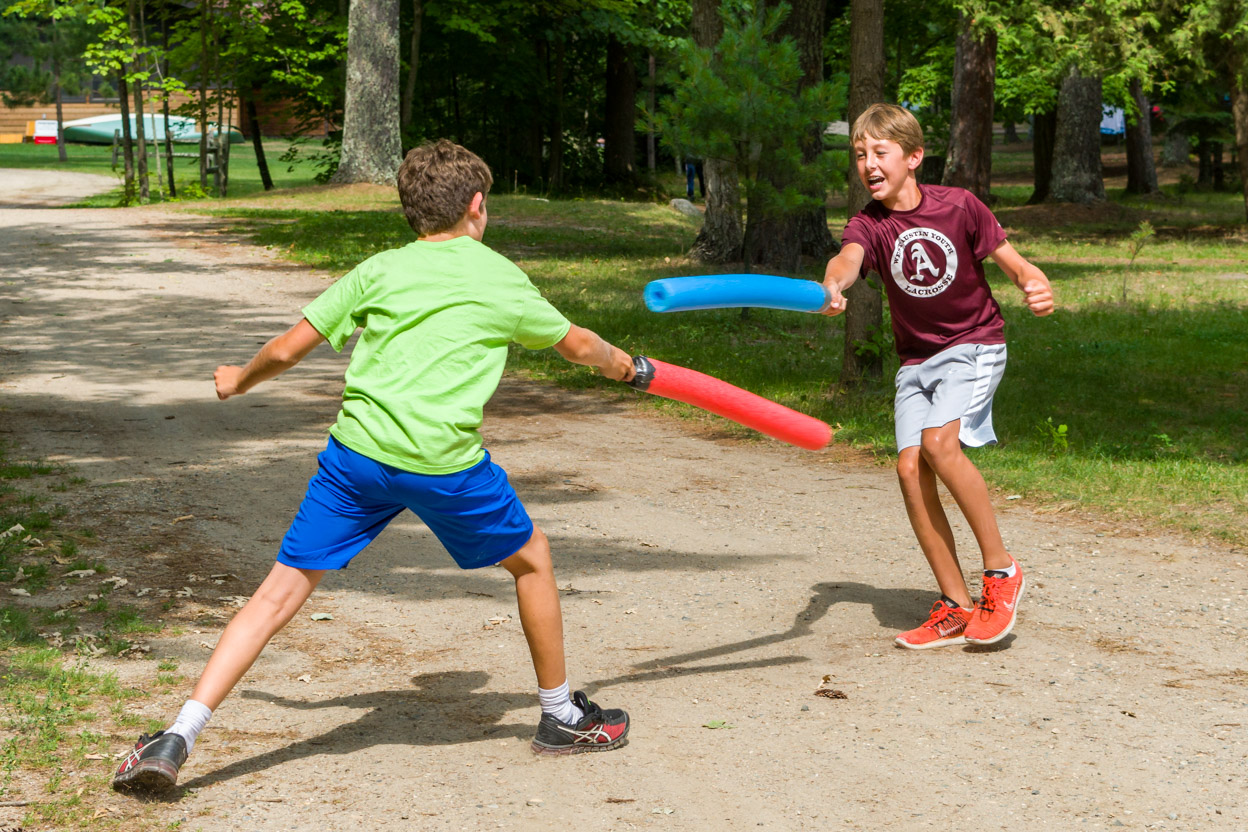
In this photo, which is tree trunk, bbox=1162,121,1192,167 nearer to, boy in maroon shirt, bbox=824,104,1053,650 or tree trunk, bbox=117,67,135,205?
tree trunk, bbox=117,67,135,205

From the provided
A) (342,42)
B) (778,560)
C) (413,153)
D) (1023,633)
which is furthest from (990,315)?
(342,42)

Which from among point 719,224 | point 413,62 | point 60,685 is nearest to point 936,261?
point 60,685

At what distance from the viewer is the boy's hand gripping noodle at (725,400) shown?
12.8 ft

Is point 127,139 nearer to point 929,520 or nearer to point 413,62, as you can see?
point 413,62

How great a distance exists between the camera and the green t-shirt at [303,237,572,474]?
11.1 feet

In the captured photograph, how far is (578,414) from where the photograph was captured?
31.7 ft

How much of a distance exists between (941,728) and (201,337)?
30.6 feet

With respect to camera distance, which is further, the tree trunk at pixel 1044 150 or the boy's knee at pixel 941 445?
the tree trunk at pixel 1044 150

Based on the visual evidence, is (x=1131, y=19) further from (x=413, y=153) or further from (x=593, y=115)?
(x=593, y=115)

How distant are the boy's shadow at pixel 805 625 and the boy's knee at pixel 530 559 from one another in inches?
33.5

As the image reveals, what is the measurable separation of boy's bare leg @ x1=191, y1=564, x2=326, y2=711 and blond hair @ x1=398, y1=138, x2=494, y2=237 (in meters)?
1.06

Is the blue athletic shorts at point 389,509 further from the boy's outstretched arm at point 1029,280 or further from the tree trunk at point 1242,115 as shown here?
the tree trunk at point 1242,115

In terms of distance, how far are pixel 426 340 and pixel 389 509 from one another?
526mm

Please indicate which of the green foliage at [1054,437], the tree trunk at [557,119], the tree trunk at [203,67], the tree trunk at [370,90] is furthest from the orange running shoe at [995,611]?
the tree trunk at [557,119]
